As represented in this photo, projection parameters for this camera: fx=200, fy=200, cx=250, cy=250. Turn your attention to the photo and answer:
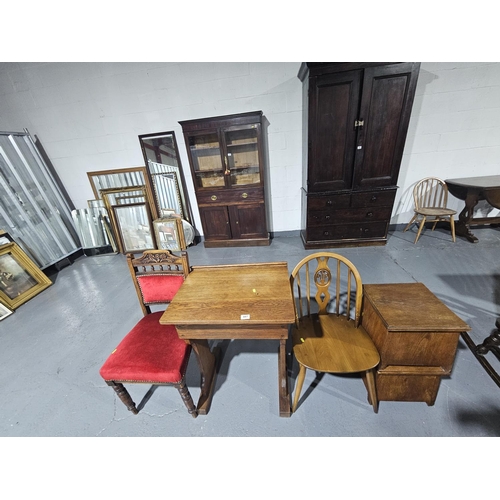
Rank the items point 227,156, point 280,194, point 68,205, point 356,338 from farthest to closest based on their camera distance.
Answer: point 68,205 → point 280,194 → point 227,156 → point 356,338

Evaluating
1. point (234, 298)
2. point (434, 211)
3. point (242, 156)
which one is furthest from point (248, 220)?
point (434, 211)

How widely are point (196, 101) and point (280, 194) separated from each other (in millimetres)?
1871

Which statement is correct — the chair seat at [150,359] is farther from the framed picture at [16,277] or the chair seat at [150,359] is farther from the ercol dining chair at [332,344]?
the framed picture at [16,277]

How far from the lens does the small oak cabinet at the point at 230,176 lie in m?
2.80

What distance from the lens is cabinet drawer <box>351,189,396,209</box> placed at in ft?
8.69

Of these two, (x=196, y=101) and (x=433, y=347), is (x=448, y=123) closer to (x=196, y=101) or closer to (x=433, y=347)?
(x=433, y=347)

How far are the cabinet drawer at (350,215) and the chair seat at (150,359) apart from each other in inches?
93.4

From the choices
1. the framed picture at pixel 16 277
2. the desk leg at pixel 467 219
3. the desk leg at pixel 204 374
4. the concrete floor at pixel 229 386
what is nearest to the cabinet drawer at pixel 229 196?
the concrete floor at pixel 229 386

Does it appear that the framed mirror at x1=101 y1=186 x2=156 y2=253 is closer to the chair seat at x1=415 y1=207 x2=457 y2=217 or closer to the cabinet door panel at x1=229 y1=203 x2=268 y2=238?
the cabinet door panel at x1=229 y1=203 x2=268 y2=238

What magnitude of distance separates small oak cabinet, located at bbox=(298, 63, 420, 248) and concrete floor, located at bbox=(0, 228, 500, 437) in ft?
2.21

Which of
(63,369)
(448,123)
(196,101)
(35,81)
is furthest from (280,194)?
(35,81)

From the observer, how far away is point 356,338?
117 centimetres

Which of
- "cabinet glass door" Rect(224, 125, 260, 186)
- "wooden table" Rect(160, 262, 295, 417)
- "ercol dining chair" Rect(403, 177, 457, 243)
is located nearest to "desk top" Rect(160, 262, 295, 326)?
"wooden table" Rect(160, 262, 295, 417)

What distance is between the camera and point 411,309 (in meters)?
1.07
